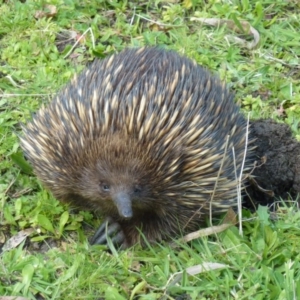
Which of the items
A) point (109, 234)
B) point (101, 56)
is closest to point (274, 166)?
point (109, 234)

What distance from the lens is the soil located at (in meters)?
3.67

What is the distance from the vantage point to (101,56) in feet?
14.7

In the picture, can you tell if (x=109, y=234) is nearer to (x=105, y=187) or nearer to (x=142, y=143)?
(x=105, y=187)

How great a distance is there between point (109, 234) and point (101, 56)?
1.46 m

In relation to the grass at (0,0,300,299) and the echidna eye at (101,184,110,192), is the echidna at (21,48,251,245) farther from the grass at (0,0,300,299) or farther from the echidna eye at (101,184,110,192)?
the grass at (0,0,300,299)

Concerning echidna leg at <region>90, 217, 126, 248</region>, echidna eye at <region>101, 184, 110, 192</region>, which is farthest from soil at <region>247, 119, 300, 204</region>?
echidna eye at <region>101, 184, 110, 192</region>

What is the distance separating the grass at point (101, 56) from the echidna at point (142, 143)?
160mm

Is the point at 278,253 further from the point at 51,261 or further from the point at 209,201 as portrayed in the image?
the point at 51,261

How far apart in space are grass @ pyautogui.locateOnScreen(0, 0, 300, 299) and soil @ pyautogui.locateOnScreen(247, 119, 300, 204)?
0.22 meters

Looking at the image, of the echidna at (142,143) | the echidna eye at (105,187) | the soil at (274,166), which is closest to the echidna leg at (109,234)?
the echidna at (142,143)

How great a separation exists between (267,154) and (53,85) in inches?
48.1

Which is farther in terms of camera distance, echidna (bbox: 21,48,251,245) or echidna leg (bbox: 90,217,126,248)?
echidna leg (bbox: 90,217,126,248)

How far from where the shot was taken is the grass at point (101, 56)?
3025mm

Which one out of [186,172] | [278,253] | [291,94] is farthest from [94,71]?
[291,94]
